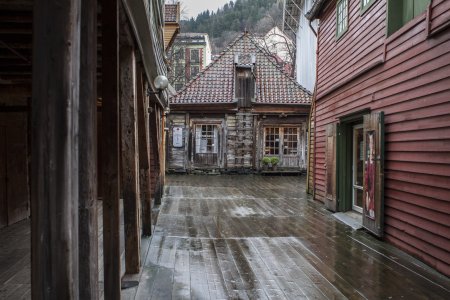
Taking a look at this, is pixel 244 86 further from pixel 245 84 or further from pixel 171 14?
pixel 171 14

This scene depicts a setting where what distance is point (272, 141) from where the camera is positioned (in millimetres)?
18844

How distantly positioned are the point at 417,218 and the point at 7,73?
5.76 meters

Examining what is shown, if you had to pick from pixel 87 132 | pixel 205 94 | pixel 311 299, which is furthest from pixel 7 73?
pixel 205 94

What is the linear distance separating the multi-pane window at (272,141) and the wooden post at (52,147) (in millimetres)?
17423

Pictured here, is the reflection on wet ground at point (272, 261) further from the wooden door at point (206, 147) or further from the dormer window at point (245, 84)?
the dormer window at point (245, 84)

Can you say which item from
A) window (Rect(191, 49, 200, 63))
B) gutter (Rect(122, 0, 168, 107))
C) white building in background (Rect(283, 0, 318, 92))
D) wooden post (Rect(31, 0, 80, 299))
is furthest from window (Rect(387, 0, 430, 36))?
window (Rect(191, 49, 200, 63))

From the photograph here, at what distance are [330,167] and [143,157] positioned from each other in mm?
5103

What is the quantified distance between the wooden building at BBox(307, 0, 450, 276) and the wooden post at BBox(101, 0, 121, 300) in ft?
11.6

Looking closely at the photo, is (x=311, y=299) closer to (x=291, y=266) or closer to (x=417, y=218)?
(x=291, y=266)

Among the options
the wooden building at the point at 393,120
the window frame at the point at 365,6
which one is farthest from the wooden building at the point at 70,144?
the window frame at the point at 365,6

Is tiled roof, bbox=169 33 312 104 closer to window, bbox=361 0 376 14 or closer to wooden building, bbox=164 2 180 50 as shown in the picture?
wooden building, bbox=164 2 180 50

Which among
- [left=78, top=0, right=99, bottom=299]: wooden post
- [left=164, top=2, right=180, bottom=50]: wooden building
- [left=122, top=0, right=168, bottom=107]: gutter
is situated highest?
[left=164, top=2, right=180, bottom=50]: wooden building

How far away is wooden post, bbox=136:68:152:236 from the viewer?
486cm

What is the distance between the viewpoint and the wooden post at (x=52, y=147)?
146 centimetres
